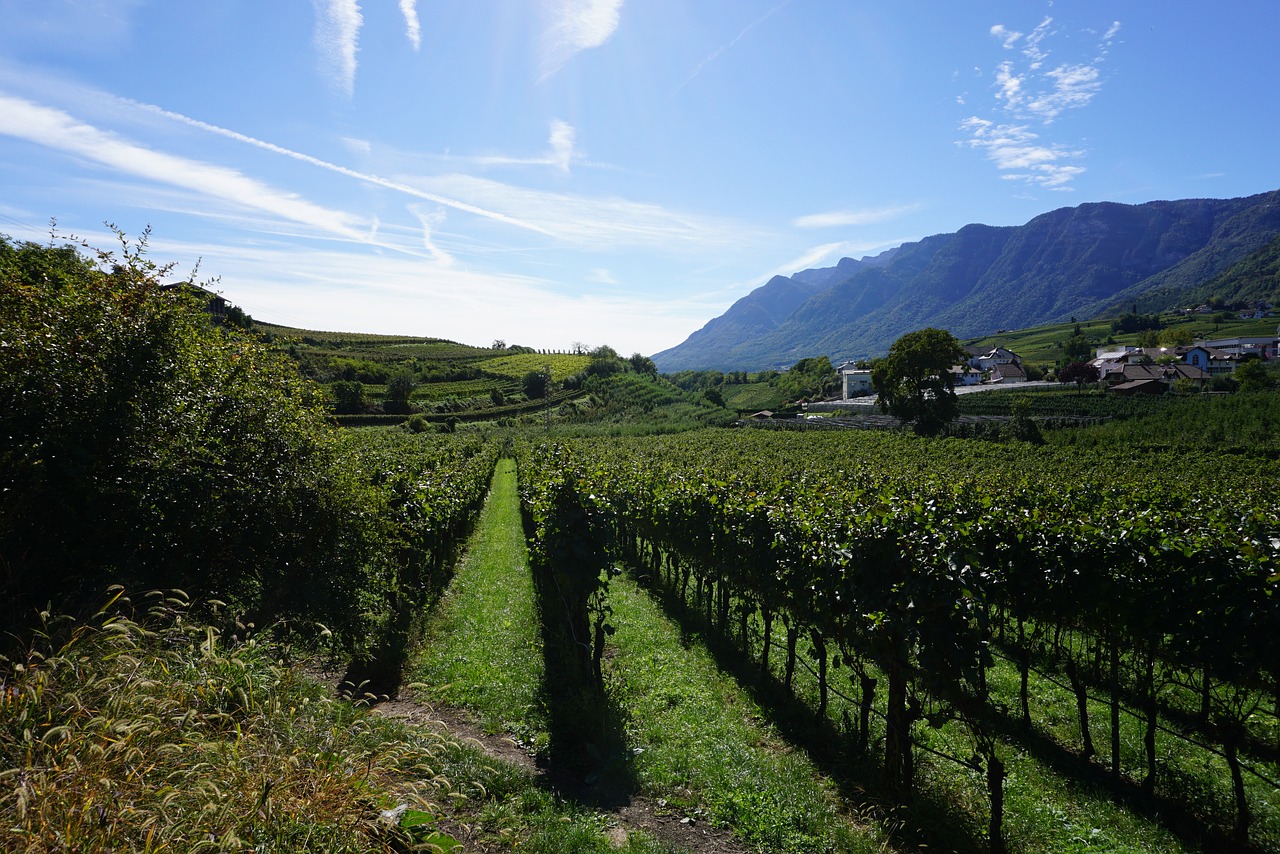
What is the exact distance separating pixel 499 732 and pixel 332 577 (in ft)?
13.1

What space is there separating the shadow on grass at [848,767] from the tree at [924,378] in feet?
154

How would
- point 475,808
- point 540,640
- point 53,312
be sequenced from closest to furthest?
1. point 475,808
2. point 53,312
3. point 540,640

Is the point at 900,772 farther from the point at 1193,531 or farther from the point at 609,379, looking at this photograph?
the point at 609,379

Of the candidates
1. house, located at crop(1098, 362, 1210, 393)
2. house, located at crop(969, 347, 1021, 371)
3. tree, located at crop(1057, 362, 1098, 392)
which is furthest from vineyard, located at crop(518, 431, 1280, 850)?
house, located at crop(969, 347, 1021, 371)

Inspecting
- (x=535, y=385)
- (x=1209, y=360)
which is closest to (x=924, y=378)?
(x=535, y=385)

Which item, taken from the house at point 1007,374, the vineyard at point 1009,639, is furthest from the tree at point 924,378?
the house at point 1007,374

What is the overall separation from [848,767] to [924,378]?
5171 cm

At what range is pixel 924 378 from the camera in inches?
2060

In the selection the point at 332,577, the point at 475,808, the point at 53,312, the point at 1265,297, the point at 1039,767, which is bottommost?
the point at 1039,767

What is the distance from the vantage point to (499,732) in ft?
26.5

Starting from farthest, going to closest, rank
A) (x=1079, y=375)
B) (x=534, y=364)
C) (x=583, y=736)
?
(x=534, y=364) → (x=1079, y=375) → (x=583, y=736)

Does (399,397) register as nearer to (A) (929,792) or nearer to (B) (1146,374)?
(A) (929,792)

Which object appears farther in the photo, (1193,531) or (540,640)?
(540,640)

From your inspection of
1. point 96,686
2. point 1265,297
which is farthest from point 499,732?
point 1265,297
